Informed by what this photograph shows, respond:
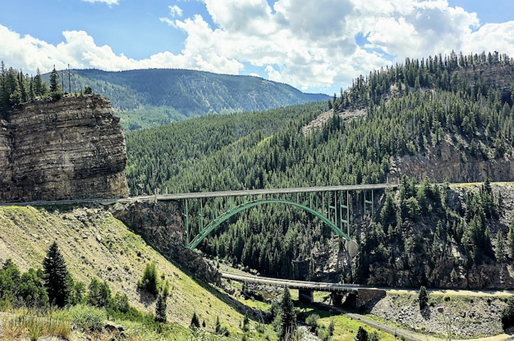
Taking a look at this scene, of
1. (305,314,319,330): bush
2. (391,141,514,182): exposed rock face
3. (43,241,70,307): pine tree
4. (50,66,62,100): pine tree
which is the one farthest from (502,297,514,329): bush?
(50,66,62,100): pine tree

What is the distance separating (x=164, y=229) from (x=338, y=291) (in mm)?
41014

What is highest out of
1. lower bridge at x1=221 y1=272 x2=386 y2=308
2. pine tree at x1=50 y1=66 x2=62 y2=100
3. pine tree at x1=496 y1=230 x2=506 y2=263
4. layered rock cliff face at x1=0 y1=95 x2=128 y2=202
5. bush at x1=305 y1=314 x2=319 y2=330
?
pine tree at x1=50 y1=66 x2=62 y2=100

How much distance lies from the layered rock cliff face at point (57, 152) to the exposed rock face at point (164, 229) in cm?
497

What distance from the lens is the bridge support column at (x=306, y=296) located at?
8606 centimetres

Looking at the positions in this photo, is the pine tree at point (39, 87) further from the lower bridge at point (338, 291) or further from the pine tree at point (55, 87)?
the lower bridge at point (338, 291)

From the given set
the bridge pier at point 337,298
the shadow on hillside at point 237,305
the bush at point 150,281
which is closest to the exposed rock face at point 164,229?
the shadow on hillside at point 237,305

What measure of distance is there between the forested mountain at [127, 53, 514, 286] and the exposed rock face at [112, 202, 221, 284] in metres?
38.5

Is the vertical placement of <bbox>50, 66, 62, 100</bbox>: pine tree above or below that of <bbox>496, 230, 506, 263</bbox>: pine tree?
above

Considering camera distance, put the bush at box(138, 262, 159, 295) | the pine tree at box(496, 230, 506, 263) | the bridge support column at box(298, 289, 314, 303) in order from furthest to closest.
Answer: the bridge support column at box(298, 289, 314, 303) → the pine tree at box(496, 230, 506, 263) → the bush at box(138, 262, 159, 295)

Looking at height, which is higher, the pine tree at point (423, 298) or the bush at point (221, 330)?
the bush at point (221, 330)

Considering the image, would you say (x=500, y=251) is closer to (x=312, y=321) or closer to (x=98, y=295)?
(x=312, y=321)

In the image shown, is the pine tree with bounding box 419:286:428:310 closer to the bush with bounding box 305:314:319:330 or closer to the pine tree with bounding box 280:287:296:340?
the bush with bounding box 305:314:319:330

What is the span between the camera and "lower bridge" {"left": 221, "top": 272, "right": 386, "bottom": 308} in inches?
3273

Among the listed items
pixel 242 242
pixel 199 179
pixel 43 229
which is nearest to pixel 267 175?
pixel 199 179
